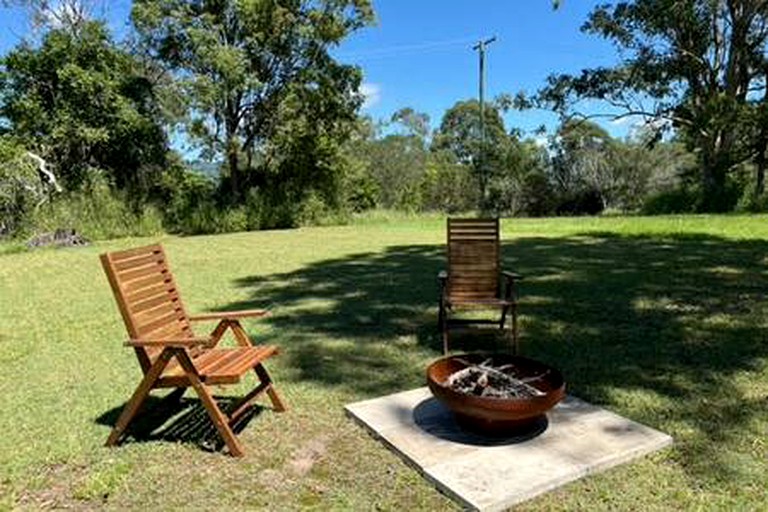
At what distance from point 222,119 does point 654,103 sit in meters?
14.5

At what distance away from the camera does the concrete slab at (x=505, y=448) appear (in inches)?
113

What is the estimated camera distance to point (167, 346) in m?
3.25

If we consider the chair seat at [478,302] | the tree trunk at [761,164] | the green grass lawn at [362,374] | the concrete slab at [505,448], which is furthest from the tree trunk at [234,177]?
the concrete slab at [505,448]

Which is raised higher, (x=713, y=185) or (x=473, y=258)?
(x=713, y=185)

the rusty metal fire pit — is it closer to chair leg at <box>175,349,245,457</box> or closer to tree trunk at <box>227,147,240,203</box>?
chair leg at <box>175,349,245,457</box>

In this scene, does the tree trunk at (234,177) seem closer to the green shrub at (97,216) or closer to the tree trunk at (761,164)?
the green shrub at (97,216)

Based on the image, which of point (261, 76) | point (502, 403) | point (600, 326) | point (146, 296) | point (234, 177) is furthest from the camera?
point (234, 177)

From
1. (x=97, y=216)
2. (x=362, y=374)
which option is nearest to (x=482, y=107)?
(x=97, y=216)

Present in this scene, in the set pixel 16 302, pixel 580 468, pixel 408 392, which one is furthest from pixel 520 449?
pixel 16 302

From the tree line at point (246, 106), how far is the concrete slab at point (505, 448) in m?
14.9

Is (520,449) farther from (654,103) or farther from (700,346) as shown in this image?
(654,103)

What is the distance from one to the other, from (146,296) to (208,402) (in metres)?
0.86

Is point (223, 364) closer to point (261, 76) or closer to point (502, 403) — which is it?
point (502, 403)

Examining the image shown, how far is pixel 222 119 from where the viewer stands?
18.8 meters
